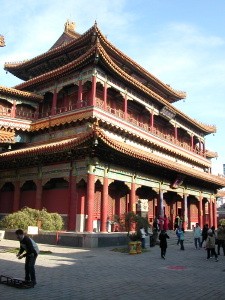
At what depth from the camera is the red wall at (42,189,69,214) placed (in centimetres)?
2066

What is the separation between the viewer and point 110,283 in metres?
8.42

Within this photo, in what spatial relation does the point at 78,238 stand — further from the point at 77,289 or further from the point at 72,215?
the point at 77,289

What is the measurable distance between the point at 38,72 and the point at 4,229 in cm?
1526

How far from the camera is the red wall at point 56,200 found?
2066 cm

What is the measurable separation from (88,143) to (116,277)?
9433 millimetres

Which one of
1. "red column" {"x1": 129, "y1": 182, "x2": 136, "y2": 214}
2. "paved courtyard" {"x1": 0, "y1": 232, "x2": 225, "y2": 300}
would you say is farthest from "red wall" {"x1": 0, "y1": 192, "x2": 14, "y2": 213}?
"paved courtyard" {"x1": 0, "y1": 232, "x2": 225, "y2": 300}

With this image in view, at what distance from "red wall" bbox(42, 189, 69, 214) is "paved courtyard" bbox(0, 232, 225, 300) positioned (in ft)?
21.8

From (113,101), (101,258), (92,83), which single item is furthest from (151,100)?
(101,258)

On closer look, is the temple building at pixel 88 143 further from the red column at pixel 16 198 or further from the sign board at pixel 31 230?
the sign board at pixel 31 230

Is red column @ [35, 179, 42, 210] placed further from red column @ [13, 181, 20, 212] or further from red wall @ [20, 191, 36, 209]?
red column @ [13, 181, 20, 212]

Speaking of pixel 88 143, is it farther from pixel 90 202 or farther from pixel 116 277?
pixel 116 277

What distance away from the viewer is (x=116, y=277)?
9.27m

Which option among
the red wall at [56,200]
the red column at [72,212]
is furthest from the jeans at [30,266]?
the red wall at [56,200]

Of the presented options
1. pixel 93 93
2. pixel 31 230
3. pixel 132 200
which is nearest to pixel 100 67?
pixel 93 93
